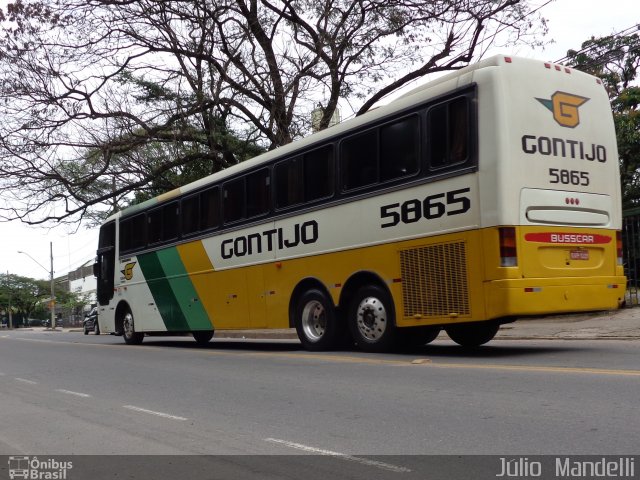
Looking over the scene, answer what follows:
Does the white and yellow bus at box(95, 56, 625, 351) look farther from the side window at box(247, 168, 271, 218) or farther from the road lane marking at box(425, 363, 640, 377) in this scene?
the road lane marking at box(425, 363, 640, 377)

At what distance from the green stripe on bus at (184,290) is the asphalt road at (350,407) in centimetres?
440

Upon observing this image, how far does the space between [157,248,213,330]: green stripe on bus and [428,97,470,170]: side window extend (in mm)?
7320

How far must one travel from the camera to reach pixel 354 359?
9.88 metres

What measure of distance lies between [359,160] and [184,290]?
659 centimetres

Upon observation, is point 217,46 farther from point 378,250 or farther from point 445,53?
point 378,250

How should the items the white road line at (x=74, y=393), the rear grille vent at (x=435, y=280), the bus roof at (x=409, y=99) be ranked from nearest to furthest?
the white road line at (x=74, y=393) < the rear grille vent at (x=435, y=280) < the bus roof at (x=409, y=99)

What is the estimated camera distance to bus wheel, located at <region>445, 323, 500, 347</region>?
10.6 meters

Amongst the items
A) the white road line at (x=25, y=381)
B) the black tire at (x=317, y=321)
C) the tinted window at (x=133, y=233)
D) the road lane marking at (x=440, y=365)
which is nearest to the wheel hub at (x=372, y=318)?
the road lane marking at (x=440, y=365)

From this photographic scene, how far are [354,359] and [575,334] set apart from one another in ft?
16.1

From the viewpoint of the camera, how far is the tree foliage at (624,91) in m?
22.3

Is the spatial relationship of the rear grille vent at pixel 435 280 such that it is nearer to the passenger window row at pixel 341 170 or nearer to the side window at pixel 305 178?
the passenger window row at pixel 341 170

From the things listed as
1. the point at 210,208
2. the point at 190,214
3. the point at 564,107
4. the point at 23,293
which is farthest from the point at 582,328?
the point at 23,293
